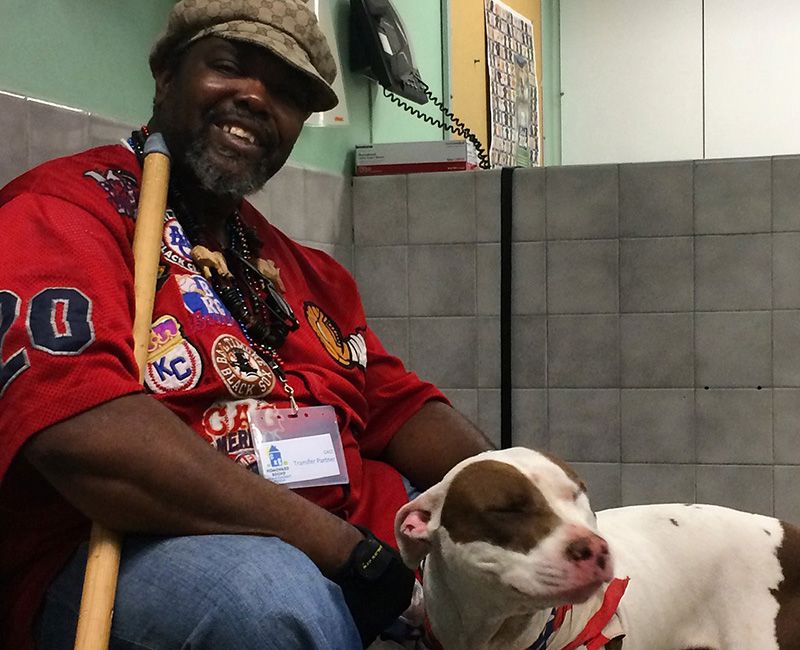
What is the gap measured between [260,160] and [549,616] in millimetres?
816

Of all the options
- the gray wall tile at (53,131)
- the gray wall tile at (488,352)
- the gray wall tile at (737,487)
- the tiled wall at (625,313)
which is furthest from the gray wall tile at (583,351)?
the gray wall tile at (53,131)

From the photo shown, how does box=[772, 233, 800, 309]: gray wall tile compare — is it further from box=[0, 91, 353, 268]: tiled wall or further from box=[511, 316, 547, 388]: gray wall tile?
box=[0, 91, 353, 268]: tiled wall

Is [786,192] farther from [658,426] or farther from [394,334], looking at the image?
[394,334]

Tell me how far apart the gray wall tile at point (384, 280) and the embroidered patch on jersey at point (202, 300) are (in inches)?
55.5

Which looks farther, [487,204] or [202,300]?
[487,204]

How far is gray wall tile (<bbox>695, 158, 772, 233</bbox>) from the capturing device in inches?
98.7

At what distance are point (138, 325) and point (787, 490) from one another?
1.95 metres

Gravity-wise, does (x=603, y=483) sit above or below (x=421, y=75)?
below

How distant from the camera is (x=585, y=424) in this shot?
265 cm

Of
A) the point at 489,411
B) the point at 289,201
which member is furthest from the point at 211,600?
the point at 489,411

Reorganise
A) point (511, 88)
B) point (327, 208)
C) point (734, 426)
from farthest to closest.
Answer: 1. point (511, 88)
2. point (327, 208)
3. point (734, 426)

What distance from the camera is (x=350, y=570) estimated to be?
121 centimetres

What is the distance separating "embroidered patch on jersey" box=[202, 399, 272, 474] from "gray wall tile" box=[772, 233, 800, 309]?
170 centimetres

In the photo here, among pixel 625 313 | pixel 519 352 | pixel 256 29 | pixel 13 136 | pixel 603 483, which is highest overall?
pixel 256 29
